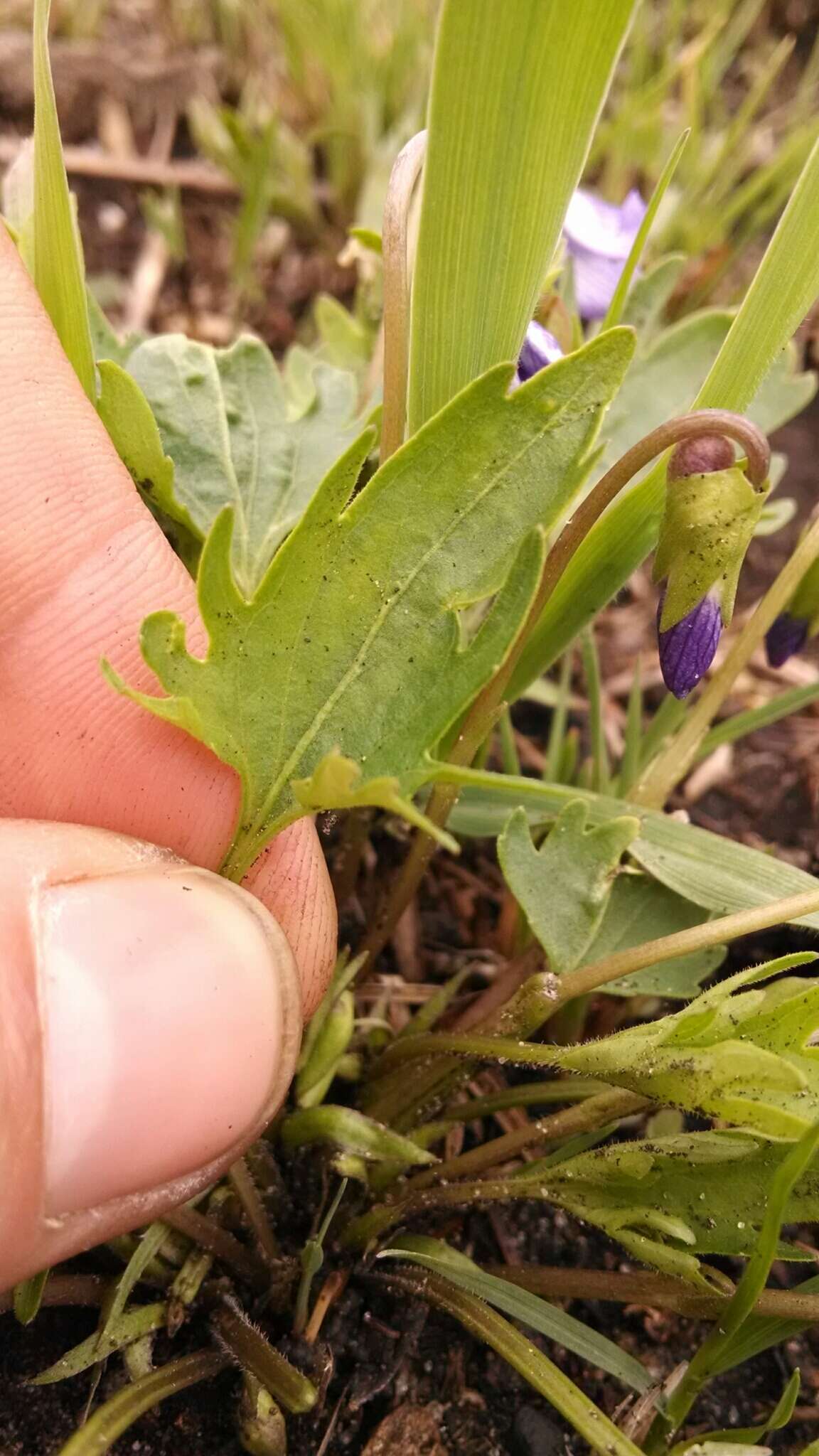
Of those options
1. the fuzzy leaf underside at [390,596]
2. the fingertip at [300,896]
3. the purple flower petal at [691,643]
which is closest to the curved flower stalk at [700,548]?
the purple flower petal at [691,643]

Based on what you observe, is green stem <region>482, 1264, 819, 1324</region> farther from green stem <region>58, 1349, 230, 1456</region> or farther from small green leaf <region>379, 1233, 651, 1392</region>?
green stem <region>58, 1349, 230, 1456</region>

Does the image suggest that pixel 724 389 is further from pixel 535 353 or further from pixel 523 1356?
pixel 523 1356

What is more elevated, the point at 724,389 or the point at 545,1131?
the point at 724,389

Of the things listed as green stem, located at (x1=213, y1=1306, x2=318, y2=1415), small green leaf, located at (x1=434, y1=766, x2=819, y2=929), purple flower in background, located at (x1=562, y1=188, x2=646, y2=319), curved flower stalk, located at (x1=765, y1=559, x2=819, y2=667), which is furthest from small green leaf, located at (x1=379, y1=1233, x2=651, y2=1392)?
purple flower in background, located at (x1=562, y1=188, x2=646, y2=319)

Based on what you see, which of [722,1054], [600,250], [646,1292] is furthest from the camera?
[600,250]

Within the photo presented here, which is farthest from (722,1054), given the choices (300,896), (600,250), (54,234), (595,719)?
(600,250)

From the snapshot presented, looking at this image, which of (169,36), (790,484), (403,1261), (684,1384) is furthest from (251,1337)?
(169,36)
